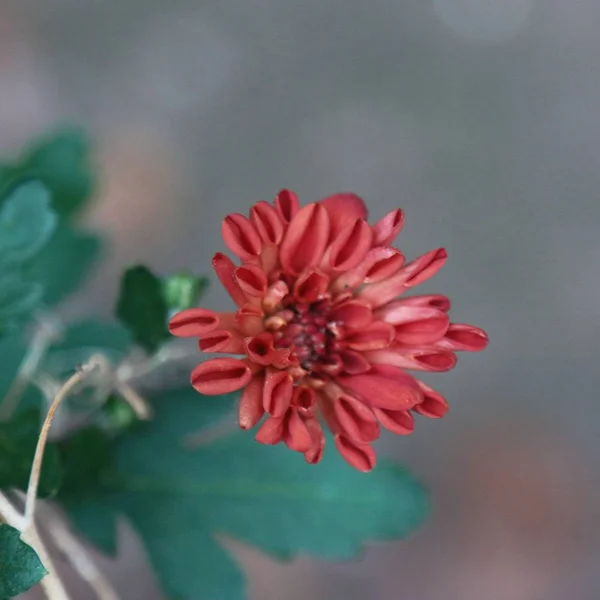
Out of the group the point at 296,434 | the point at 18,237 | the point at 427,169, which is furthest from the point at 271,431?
the point at 427,169

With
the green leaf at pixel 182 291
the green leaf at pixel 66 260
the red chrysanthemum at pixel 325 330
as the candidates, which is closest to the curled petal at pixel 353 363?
the red chrysanthemum at pixel 325 330

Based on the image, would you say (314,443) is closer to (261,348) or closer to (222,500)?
(261,348)

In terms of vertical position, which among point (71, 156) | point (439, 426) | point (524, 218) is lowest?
point (439, 426)

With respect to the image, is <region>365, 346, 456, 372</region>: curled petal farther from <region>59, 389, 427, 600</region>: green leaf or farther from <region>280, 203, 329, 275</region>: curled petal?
<region>59, 389, 427, 600</region>: green leaf

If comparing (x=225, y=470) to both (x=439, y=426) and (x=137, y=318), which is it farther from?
(x=439, y=426)

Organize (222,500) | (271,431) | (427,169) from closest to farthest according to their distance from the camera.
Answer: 1. (271,431)
2. (222,500)
3. (427,169)

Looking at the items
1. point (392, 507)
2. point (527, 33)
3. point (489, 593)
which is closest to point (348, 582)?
point (489, 593)
